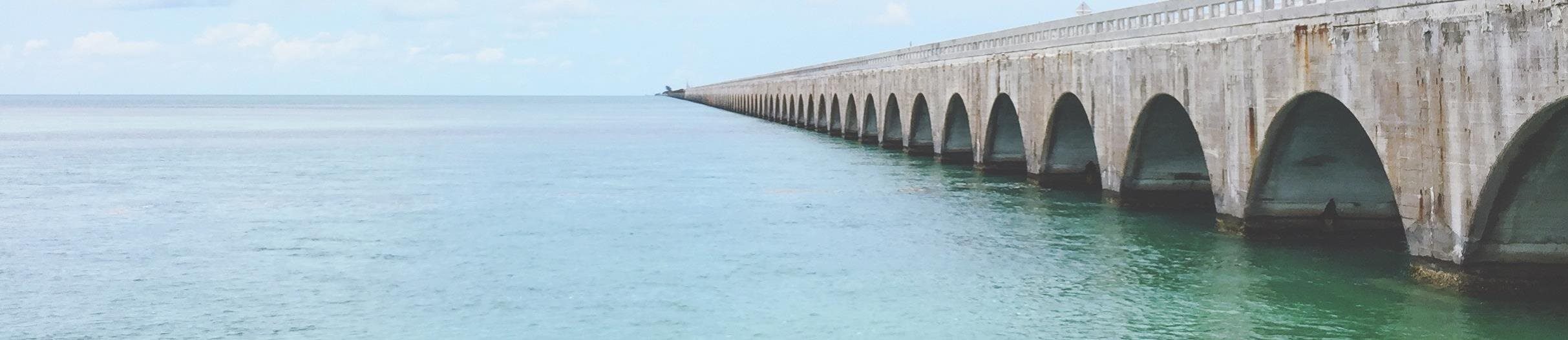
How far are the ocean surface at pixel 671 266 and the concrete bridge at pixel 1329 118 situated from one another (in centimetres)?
73

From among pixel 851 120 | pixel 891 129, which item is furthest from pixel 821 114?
pixel 891 129

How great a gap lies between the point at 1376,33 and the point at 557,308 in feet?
36.5

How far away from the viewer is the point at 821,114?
90.8 meters

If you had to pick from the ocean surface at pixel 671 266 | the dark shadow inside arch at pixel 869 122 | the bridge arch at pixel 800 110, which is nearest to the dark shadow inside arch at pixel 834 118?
the dark shadow inside arch at pixel 869 122

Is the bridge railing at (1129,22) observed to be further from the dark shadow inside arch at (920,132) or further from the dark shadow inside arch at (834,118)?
the dark shadow inside arch at (834,118)

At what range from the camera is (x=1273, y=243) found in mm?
24531

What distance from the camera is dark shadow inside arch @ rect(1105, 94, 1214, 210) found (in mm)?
30125

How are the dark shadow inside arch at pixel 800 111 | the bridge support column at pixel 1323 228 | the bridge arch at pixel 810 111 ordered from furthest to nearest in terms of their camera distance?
1. the dark shadow inside arch at pixel 800 111
2. the bridge arch at pixel 810 111
3. the bridge support column at pixel 1323 228

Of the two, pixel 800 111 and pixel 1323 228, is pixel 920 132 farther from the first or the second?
pixel 800 111

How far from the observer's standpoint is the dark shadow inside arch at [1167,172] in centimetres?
3012

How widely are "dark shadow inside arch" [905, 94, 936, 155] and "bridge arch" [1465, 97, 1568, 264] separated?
125 feet

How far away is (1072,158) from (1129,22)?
7.41 meters

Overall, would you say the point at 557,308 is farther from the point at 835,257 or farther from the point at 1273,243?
the point at 1273,243

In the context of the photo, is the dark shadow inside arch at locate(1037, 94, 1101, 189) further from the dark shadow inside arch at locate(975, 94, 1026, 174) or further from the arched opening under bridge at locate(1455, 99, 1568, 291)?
the arched opening under bridge at locate(1455, 99, 1568, 291)
